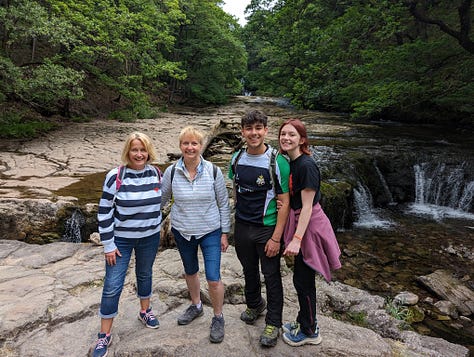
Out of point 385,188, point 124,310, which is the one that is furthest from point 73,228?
point 385,188

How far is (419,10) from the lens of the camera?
9539 mm

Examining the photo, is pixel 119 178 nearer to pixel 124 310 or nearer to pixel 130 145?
pixel 130 145

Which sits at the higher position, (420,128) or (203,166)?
(420,128)

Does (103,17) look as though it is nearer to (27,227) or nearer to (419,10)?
(27,227)

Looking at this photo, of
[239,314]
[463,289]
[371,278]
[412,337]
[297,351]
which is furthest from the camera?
[371,278]

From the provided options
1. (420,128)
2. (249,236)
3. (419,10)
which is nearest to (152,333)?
(249,236)

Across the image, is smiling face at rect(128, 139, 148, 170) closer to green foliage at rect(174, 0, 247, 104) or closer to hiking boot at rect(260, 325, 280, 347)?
hiking boot at rect(260, 325, 280, 347)

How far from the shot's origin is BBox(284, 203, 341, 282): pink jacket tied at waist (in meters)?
2.22

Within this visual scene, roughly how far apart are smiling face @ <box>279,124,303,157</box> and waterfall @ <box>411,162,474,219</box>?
7.50 meters

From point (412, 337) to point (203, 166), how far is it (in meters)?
2.73

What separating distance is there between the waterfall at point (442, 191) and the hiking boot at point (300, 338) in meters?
7.12

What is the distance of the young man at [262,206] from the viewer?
7.35 feet

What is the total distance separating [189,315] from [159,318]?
12.7 inches

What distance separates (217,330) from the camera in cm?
244
